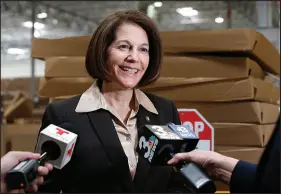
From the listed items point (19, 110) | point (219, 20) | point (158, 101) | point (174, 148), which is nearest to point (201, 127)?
point (158, 101)

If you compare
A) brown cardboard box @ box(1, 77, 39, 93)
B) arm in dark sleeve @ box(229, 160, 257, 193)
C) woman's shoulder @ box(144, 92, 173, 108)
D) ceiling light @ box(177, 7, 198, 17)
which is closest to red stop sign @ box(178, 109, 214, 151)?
woman's shoulder @ box(144, 92, 173, 108)

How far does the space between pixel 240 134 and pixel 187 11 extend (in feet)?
7.36

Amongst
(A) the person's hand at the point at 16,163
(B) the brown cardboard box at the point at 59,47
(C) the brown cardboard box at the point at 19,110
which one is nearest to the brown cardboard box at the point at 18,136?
(B) the brown cardboard box at the point at 59,47

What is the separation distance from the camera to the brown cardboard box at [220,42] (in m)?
1.27

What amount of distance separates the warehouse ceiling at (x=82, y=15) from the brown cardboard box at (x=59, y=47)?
1.24 meters

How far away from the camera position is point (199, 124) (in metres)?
1.09

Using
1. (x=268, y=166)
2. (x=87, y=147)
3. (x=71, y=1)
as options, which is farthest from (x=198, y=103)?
(x=71, y=1)

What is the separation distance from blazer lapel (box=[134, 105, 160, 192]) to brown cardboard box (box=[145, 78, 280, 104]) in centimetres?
48

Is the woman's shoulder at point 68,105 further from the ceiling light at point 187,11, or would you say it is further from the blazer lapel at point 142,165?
the ceiling light at point 187,11

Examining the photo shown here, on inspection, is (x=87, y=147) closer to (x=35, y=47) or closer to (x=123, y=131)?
(x=123, y=131)

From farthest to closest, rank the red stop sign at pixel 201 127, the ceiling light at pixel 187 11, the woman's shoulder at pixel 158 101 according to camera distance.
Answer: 1. the ceiling light at pixel 187 11
2. the red stop sign at pixel 201 127
3. the woman's shoulder at pixel 158 101

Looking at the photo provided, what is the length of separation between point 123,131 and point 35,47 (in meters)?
0.67

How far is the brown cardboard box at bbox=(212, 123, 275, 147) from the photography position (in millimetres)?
1288

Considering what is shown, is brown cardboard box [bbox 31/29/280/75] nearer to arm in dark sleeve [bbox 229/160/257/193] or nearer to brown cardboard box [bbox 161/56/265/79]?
brown cardboard box [bbox 161/56/265/79]
